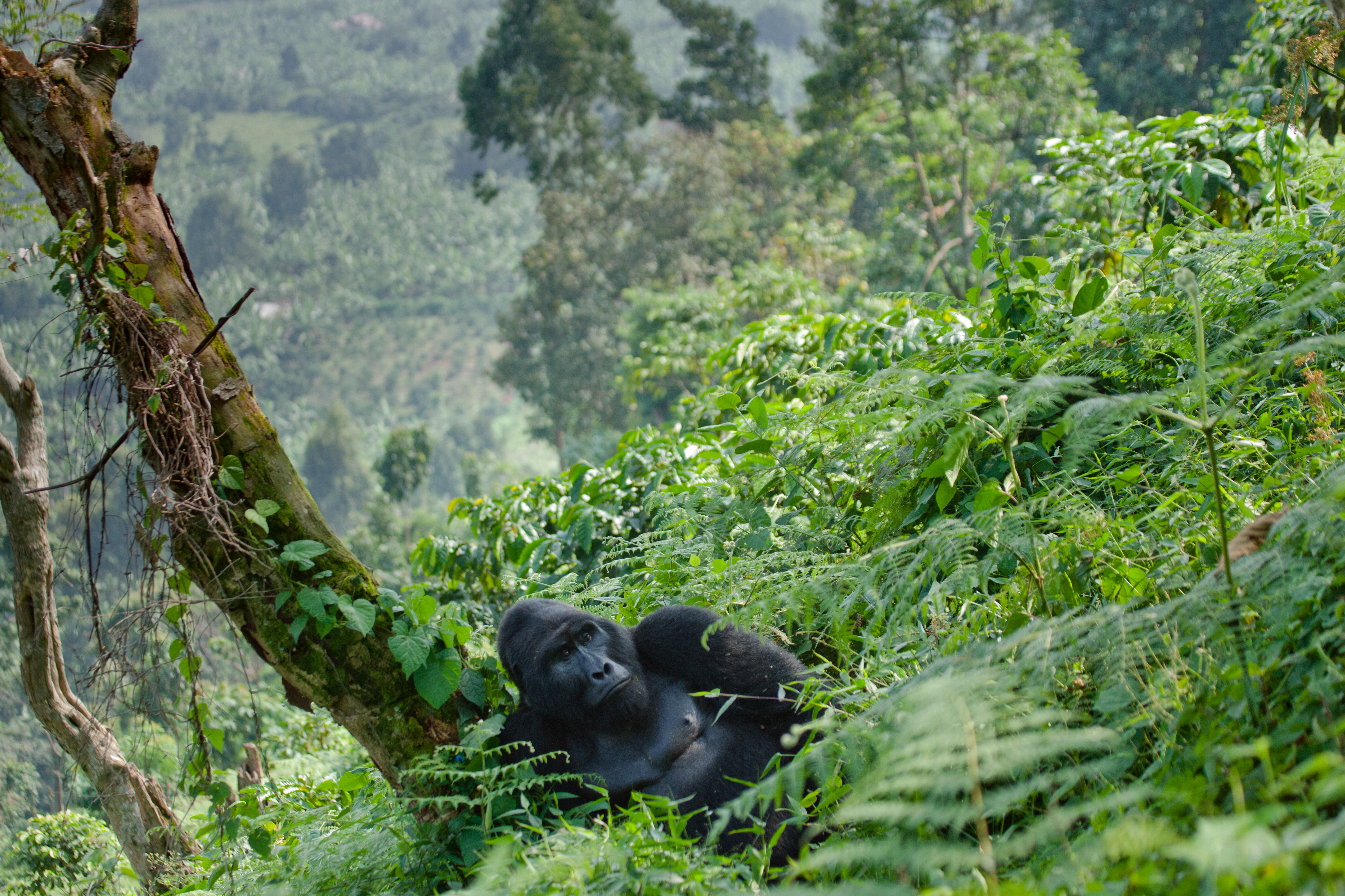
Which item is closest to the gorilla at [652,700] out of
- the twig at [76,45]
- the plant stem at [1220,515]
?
the plant stem at [1220,515]

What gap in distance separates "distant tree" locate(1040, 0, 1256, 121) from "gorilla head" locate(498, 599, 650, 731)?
69.5 ft

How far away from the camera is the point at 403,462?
2169 centimetres

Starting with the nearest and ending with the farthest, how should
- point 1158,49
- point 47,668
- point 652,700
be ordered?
point 652,700 < point 47,668 < point 1158,49

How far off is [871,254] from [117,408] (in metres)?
14.5

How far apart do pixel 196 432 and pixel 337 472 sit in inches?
1468

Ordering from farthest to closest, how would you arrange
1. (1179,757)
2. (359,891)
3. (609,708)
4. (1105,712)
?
(609,708) → (359,891) → (1105,712) → (1179,757)

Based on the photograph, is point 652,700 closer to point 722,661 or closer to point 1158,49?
point 722,661

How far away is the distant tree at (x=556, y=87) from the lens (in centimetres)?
2317

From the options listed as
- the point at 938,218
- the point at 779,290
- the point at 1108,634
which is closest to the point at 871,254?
the point at 938,218

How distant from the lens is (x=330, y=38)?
7644 cm

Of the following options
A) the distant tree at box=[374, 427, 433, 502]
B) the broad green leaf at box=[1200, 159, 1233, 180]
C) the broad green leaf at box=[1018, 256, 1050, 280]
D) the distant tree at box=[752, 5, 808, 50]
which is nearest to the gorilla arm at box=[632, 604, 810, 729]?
the broad green leaf at box=[1018, 256, 1050, 280]

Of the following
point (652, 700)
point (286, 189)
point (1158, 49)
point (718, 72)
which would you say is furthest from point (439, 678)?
point (286, 189)

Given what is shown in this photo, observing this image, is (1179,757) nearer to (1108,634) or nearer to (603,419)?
(1108,634)

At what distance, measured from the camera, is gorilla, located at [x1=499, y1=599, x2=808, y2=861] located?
2.07 metres
